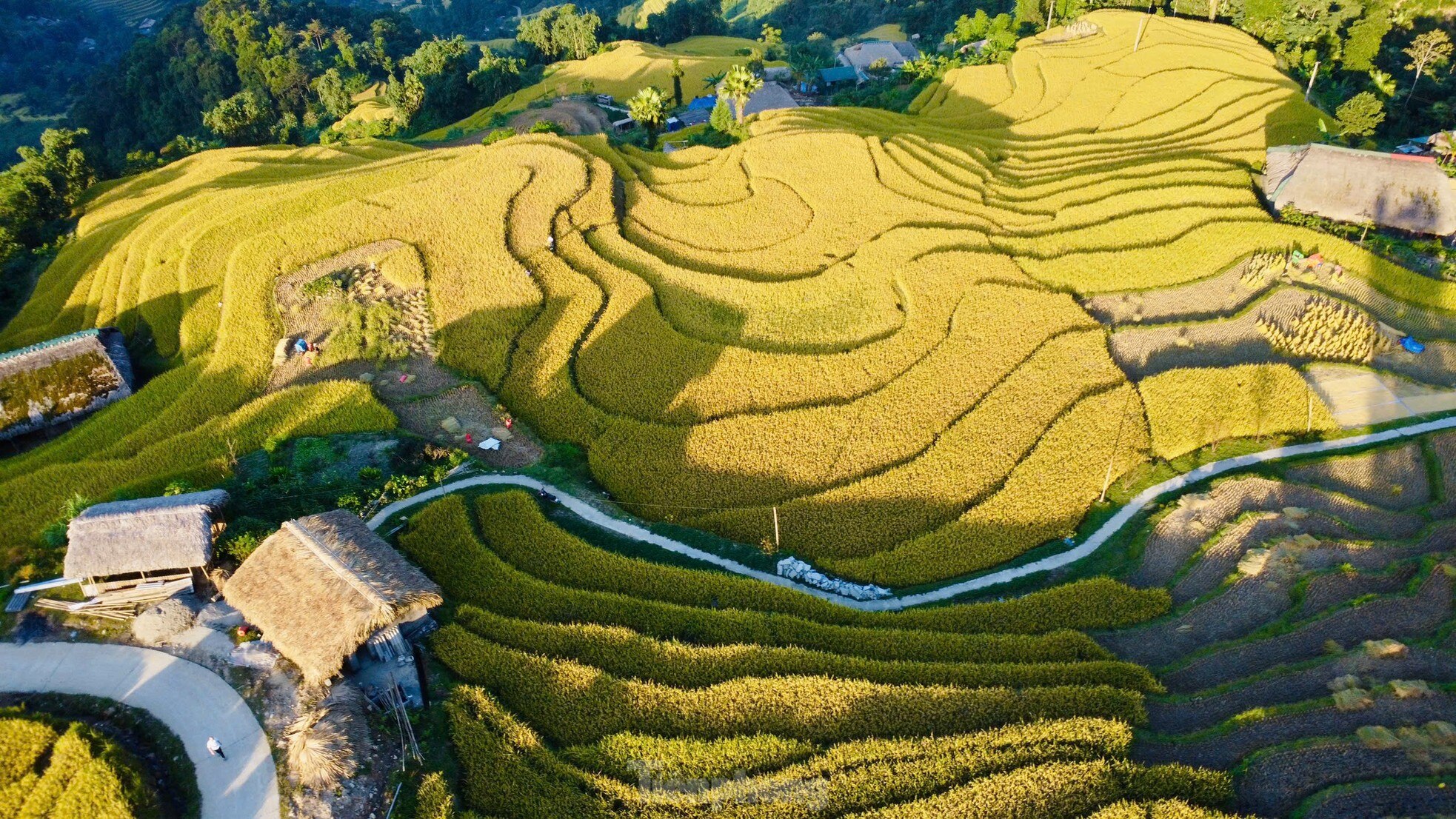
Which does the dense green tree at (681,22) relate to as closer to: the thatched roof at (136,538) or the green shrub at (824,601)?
the green shrub at (824,601)

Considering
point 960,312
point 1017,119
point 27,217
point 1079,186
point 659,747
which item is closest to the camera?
point 659,747

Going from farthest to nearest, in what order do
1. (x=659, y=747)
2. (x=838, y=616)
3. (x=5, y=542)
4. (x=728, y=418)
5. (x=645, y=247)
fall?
(x=645, y=247)
(x=728, y=418)
(x=5, y=542)
(x=838, y=616)
(x=659, y=747)

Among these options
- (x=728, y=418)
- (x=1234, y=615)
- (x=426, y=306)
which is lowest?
(x=1234, y=615)

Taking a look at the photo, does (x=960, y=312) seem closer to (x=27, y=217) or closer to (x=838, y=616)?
(x=838, y=616)

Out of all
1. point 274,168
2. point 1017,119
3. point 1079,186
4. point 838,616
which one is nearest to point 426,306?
point 838,616

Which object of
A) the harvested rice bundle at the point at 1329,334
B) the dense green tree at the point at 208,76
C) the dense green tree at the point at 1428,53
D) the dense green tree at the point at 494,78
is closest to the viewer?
the harvested rice bundle at the point at 1329,334

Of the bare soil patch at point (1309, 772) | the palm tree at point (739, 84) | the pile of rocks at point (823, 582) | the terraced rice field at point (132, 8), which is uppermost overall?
the terraced rice field at point (132, 8)

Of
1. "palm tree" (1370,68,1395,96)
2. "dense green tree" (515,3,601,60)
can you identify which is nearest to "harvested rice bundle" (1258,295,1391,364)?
"palm tree" (1370,68,1395,96)

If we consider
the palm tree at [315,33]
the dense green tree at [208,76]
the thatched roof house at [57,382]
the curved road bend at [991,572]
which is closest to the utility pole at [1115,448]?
the curved road bend at [991,572]
